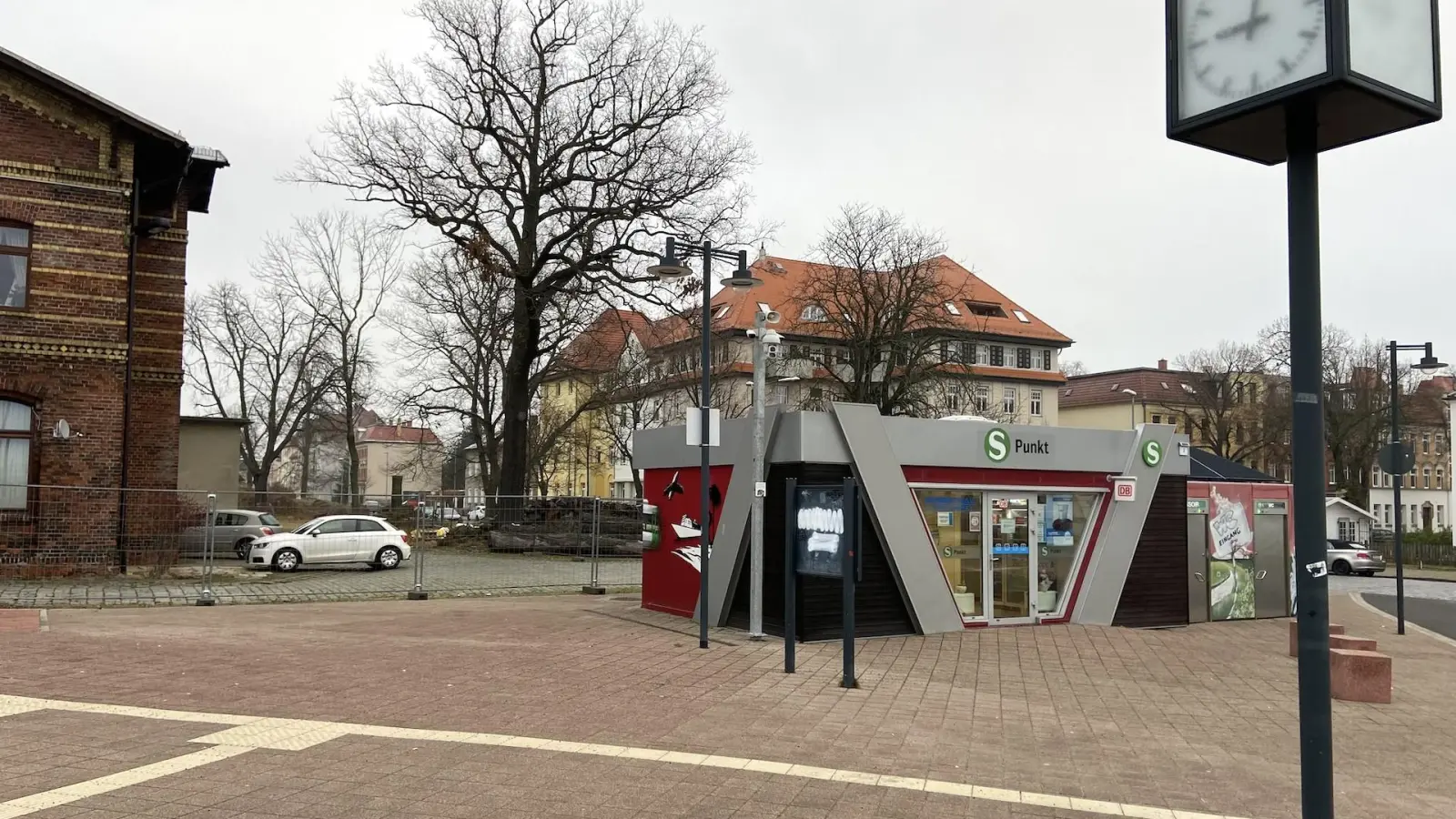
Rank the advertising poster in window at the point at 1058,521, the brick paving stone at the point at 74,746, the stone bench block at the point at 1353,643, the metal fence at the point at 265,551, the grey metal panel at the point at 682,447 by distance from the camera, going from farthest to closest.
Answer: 1. the metal fence at the point at 265,551
2. the advertising poster in window at the point at 1058,521
3. the grey metal panel at the point at 682,447
4. the stone bench block at the point at 1353,643
5. the brick paving stone at the point at 74,746

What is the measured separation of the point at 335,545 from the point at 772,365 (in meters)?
22.3

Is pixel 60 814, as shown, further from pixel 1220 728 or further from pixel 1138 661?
pixel 1138 661

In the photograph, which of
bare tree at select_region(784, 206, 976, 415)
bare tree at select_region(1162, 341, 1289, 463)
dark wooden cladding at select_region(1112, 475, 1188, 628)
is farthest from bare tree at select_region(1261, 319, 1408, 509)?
dark wooden cladding at select_region(1112, 475, 1188, 628)

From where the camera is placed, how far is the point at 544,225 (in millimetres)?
35562

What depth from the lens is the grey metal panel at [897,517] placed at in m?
13.3

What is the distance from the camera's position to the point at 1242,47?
11.4 feet

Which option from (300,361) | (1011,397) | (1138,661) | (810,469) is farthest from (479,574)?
(1011,397)

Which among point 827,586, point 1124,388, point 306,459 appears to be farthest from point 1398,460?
point 1124,388

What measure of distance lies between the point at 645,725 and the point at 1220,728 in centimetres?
464

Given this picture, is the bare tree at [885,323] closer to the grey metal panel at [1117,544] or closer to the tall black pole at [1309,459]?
the grey metal panel at [1117,544]

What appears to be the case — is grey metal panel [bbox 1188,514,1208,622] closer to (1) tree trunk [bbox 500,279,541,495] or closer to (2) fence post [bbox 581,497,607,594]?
(2) fence post [bbox 581,497,607,594]

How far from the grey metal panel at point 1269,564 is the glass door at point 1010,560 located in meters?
4.98

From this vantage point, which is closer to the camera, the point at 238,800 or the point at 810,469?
the point at 238,800

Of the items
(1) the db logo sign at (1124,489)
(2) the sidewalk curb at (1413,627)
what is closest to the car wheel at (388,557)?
(1) the db logo sign at (1124,489)
